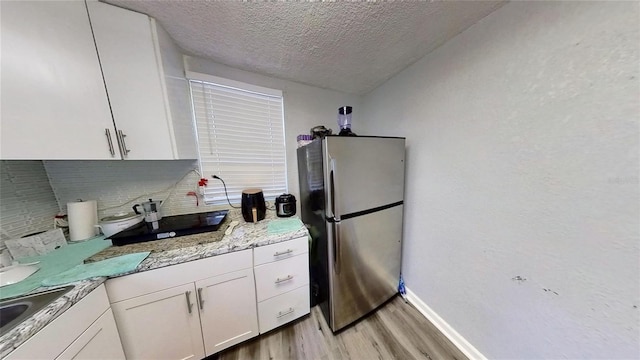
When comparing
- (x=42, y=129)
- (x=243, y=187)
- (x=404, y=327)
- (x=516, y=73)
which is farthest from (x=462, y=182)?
(x=42, y=129)

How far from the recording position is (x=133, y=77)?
3.08 ft

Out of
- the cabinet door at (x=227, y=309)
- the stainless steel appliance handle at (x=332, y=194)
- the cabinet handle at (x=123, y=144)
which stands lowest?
the cabinet door at (x=227, y=309)

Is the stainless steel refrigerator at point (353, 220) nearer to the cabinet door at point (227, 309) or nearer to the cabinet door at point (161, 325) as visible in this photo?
the cabinet door at point (227, 309)

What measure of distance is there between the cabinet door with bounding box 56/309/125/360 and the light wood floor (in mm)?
550

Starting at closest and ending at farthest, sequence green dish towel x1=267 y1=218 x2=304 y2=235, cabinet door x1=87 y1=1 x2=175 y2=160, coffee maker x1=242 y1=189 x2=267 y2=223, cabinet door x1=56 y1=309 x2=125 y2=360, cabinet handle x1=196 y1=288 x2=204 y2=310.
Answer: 1. cabinet door x1=56 y1=309 x2=125 y2=360
2. cabinet door x1=87 y1=1 x2=175 y2=160
3. cabinet handle x1=196 y1=288 x2=204 y2=310
4. green dish towel x1=267 y1=218 x2=304 y2=235
5. coffee maker x1=242 y1=189 x2=267 y2=223

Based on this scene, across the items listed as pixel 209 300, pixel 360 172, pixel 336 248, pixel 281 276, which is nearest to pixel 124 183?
pixel 209 300

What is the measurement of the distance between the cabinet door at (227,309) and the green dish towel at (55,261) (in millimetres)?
589

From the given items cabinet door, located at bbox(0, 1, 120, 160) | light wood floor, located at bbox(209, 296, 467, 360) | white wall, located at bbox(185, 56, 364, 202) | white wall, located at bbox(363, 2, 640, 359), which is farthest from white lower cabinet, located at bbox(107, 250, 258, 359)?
white wall, located at bbox(363, 2, 640, 359)

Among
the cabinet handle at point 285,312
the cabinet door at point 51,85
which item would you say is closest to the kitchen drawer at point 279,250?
the cabinet handle at point 285,312

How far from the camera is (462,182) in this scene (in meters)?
1.12

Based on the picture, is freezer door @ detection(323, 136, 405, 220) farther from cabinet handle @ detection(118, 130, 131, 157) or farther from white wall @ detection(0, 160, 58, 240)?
white wall @ detection(0, 160, 58, 240)

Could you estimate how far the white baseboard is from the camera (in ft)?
3.70

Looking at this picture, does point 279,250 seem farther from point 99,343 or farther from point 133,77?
point 133,77

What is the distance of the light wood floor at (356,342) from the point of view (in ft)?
3.81
